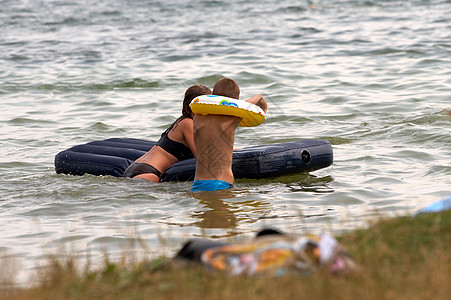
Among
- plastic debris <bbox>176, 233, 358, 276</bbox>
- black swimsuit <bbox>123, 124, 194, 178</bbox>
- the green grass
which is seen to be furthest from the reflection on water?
plastic debris <bbox>176, 233, 358, 276</bbox>

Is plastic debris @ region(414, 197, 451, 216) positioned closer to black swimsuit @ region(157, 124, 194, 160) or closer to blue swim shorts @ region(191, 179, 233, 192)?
blue swim shorts @ region(191, 179, 233, 192)

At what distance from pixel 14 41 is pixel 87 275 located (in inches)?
762

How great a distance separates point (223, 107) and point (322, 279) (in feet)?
12.4

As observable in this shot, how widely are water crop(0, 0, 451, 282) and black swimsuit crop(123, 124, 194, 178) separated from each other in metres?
0.17

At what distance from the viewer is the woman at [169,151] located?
7.58 metres

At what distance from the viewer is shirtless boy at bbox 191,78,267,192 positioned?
687cm

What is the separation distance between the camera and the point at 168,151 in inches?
308

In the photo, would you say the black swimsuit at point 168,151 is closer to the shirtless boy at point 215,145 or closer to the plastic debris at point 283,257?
the shirtless boy at point 215,145

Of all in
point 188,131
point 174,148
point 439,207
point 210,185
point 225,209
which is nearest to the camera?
point 439,207

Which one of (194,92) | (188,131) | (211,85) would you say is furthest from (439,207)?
(211,85)

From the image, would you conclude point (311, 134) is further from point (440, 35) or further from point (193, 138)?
point (440, 35)

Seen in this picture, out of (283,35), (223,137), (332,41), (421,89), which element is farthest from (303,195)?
(283,35)

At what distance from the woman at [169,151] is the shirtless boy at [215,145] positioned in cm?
56

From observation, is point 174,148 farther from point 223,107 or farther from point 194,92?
point 223,107
